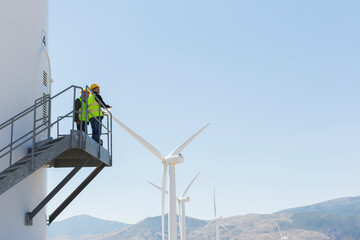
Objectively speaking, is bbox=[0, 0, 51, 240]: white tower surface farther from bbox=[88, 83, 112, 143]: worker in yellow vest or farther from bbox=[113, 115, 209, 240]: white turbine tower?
bbox=[113, 115, 209, 240]: white turbine tower

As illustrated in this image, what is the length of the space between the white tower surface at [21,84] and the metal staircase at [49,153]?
9.2 inches

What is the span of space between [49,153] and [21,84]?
10.7ft

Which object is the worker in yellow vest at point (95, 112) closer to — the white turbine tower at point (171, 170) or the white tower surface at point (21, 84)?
the white tower surface at point (21, 84)

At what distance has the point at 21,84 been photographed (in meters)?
14.6

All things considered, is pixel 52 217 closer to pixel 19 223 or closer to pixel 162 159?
pixel 19 223

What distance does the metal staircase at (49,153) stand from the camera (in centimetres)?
1205

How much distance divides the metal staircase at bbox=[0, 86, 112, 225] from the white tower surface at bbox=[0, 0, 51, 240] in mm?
233

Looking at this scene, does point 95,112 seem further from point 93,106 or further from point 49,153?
point 49,153

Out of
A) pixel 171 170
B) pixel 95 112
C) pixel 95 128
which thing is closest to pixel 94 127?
pixel 95 128

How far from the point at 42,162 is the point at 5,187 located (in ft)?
4.53

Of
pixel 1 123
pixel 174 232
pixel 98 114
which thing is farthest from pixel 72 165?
pixel 174 232

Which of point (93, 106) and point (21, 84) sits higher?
point (21, 84)

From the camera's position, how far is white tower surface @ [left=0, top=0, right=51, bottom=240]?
44.9 feet

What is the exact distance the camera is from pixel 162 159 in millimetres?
36688
